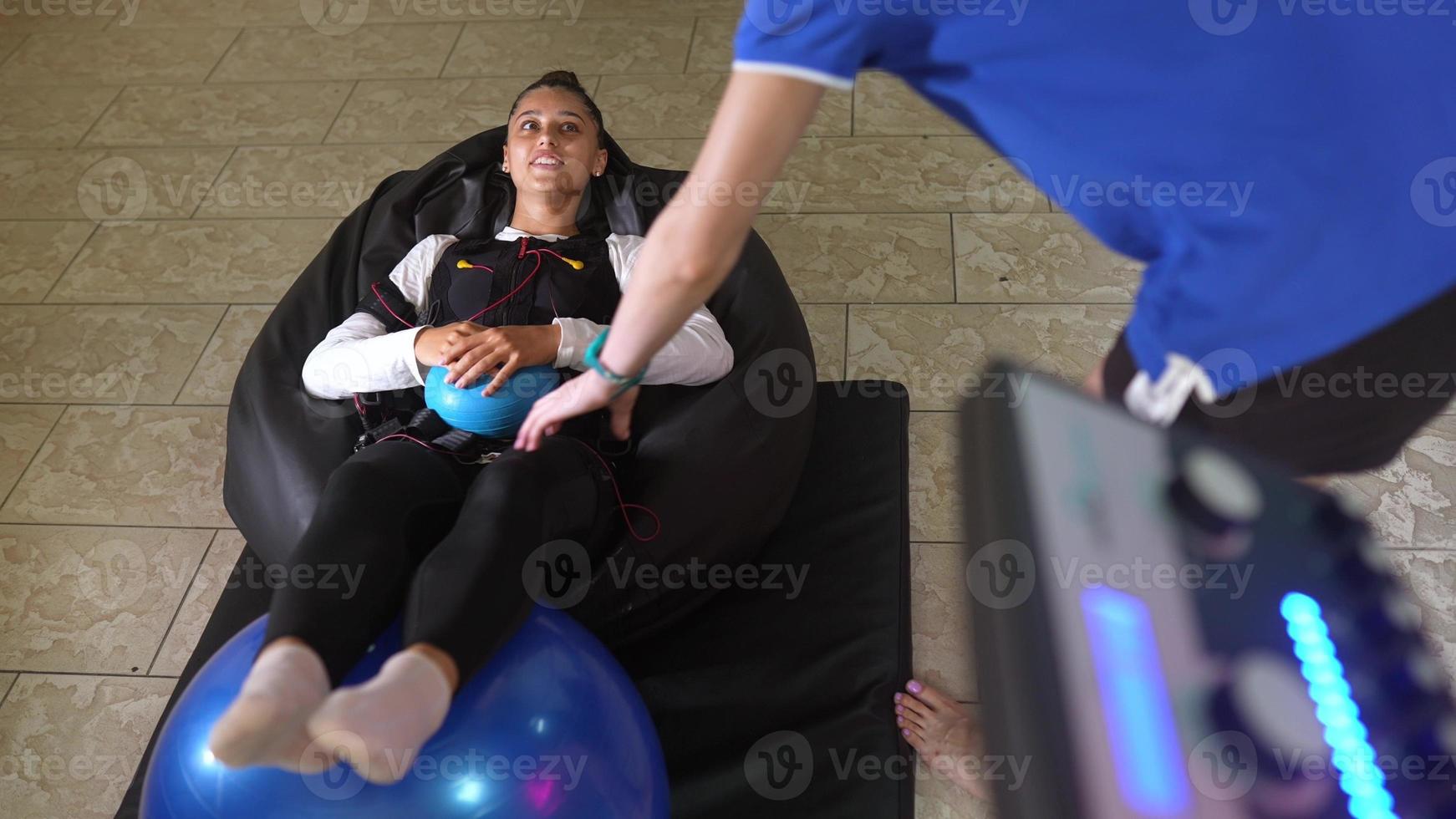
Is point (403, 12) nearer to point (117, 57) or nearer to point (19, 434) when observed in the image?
point (117, 57)

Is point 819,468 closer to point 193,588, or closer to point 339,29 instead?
point 193,588

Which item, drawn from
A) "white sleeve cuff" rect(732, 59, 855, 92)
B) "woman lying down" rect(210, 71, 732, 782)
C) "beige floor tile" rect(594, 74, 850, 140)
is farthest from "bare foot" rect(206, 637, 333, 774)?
"beige floor tile" rect(594, 74, 850, 140)

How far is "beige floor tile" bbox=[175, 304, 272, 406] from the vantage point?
8.53 feet

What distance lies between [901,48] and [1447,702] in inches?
26.7

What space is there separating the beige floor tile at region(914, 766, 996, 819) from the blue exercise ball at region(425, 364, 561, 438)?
34.4 inches

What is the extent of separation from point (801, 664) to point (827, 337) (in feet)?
3.05

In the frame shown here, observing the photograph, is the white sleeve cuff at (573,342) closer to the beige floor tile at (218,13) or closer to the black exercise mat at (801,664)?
the black exercise mat at (801,664)

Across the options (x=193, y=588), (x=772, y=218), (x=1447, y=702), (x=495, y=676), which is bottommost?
(x=193, y=588)

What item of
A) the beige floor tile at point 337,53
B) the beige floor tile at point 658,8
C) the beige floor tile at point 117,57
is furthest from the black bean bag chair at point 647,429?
the beige floor tile at point 117,57

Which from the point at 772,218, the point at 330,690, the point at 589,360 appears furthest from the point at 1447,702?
the point at 772,218

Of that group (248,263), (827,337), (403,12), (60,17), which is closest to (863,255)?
(827,337)

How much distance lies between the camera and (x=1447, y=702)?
0.58 meters

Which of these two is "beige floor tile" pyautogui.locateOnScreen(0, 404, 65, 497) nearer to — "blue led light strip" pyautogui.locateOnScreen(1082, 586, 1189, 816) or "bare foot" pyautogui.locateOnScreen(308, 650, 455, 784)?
"bare foot" pyautogui.locateOnScreen(308, 650, 455, 784)

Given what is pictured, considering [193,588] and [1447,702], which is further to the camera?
[193,588]
